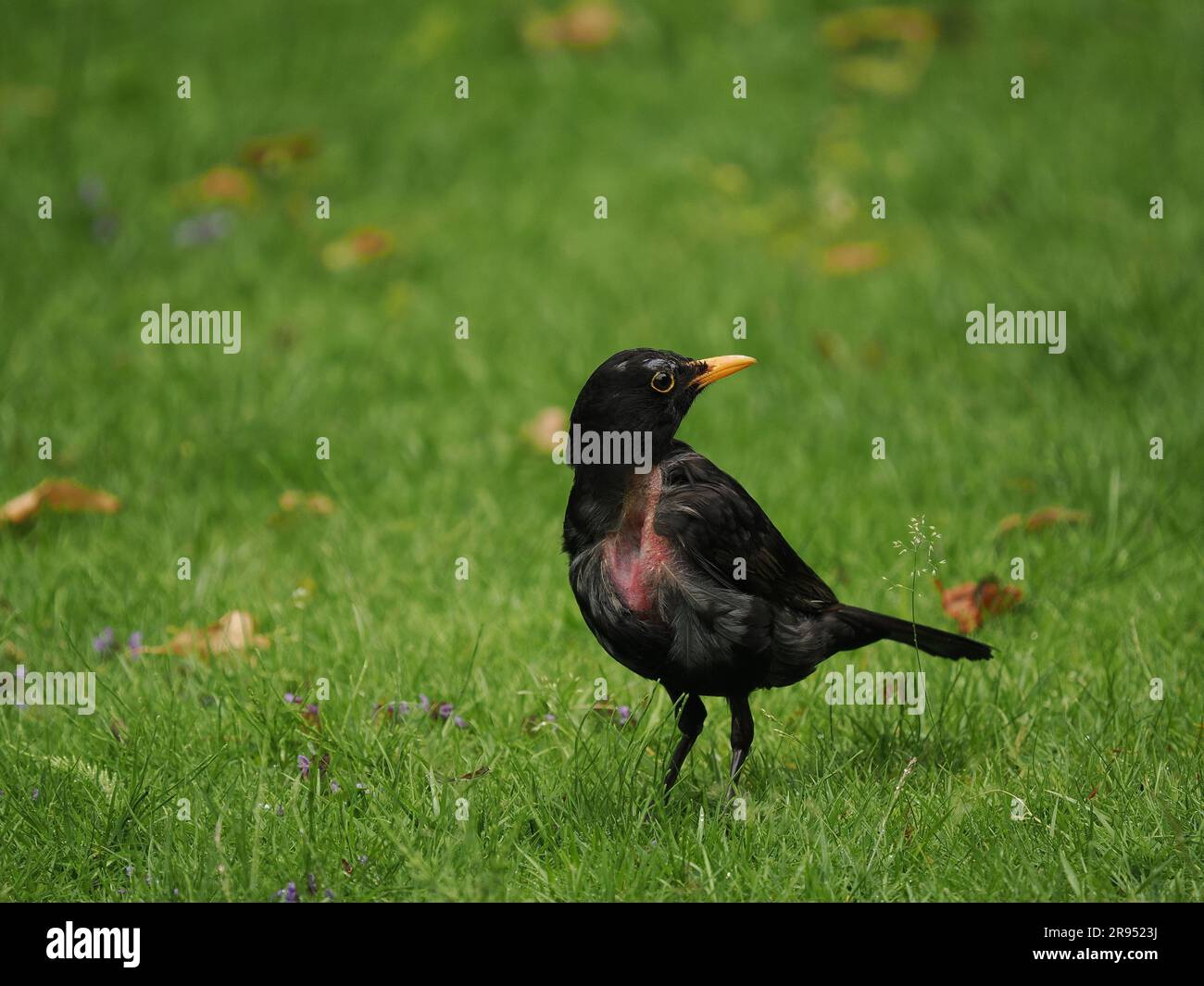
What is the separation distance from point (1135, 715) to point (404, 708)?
6.58ft

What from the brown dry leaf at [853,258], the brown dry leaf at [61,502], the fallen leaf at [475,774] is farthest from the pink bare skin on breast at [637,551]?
the brown dry leaf at [853,258]

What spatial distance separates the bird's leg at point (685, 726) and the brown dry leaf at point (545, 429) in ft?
7.97

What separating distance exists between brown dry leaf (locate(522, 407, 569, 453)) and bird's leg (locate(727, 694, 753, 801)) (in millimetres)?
2546

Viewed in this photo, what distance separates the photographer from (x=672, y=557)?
11.3 feet

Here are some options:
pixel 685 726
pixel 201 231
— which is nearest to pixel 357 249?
pixel 201 231

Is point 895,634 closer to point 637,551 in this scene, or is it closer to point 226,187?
point 637,551

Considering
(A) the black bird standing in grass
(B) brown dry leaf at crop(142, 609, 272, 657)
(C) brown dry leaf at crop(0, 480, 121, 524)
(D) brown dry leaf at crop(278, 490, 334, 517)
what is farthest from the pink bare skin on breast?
(C) brown dry leaf at crop(0, 480, 121, 524)

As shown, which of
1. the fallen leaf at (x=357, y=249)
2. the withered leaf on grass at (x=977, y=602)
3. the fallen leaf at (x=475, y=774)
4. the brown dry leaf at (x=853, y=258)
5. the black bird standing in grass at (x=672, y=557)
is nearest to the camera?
the black bird standing in grass at (x=672, y=557)

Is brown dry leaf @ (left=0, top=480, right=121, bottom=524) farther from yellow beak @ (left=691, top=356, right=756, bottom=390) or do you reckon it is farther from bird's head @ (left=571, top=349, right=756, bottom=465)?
yellow beak @ (left=691, top=356, right=756, bottom=390)

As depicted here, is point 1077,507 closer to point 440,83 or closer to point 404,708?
point 404,708

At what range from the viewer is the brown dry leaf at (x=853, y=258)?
25.3ft

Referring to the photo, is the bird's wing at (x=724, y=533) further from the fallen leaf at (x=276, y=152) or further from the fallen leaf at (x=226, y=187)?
the fallen leaf at (x=276, y=152)

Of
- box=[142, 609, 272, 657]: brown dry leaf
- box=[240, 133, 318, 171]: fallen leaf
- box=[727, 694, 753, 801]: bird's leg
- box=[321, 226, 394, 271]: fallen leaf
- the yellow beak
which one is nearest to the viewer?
the yellow beak

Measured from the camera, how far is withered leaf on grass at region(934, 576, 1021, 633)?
475cm
